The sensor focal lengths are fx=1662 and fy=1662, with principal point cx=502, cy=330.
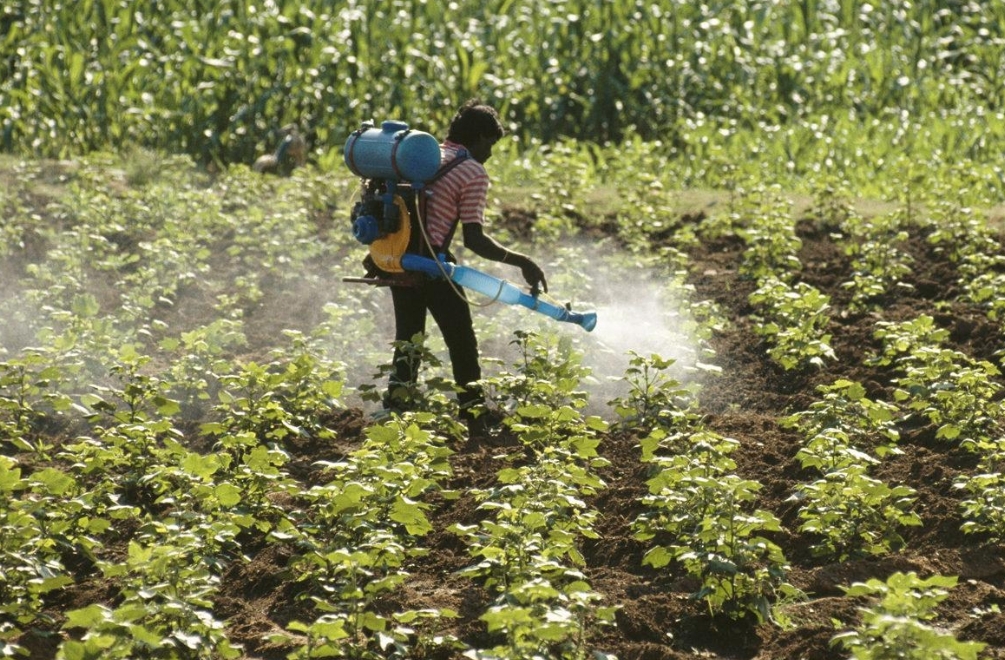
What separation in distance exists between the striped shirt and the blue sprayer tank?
6.7 inches

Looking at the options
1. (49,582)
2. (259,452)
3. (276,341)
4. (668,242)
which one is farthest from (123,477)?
(668,242)

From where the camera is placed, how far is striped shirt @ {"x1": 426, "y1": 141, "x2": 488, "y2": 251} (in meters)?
7.12

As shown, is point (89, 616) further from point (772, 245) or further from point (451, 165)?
point (772, 245)

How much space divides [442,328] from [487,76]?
20.8ft

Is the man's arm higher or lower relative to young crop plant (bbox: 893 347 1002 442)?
higher

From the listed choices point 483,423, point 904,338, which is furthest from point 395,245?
point 904,338

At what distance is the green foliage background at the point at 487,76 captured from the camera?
1308 cm

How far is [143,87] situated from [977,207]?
657 cm

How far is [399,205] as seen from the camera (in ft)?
23.1

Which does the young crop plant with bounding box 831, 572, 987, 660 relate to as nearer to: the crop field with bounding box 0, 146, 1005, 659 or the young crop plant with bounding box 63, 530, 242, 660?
the crop field with bounding box 0, 146, 1005, 659

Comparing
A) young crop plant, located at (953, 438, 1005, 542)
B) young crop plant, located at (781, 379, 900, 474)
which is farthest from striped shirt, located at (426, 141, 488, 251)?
young crop plant, located at (953, 438, 1005, 542)

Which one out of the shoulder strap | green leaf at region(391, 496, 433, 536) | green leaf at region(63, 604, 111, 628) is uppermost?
the shoulder strap

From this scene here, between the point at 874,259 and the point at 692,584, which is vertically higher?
the point at 874,259

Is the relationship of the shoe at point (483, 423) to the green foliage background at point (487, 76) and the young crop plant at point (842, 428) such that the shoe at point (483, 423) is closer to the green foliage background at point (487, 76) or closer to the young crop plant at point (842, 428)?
the young crop plant at point (842, 428)
